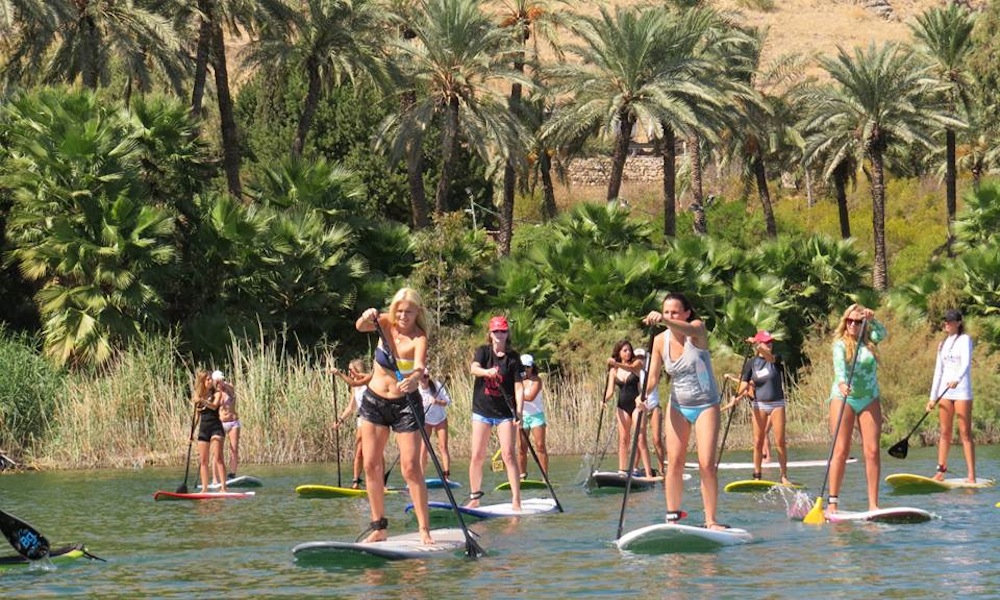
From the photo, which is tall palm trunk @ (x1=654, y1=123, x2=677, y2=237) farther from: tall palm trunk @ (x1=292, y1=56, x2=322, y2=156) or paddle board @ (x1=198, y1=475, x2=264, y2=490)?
paddle board @ (x1=198, y1=475, x2=264, y2=490)

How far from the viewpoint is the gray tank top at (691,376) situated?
13016 mm

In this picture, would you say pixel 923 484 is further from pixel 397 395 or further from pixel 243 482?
pixel 243 482

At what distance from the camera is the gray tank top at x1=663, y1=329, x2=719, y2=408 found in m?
13.0

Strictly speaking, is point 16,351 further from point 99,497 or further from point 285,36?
point 285,36

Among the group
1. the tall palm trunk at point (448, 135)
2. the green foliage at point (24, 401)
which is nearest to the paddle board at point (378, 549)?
the green foliage at point (24, 401)

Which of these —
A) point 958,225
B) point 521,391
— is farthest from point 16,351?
point 958,225

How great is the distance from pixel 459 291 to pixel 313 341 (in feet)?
13.1

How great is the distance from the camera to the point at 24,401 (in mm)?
30672

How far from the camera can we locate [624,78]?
49.2m

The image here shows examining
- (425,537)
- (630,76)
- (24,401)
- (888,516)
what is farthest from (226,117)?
(425,537)

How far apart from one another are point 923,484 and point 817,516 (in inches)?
152

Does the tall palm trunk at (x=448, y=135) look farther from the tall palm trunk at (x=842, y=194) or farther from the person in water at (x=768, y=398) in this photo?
the person in water at (x=768, y=398)

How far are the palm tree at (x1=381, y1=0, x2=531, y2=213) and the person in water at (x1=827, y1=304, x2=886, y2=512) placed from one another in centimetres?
3374

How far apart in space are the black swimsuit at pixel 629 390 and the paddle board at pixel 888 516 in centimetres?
609
